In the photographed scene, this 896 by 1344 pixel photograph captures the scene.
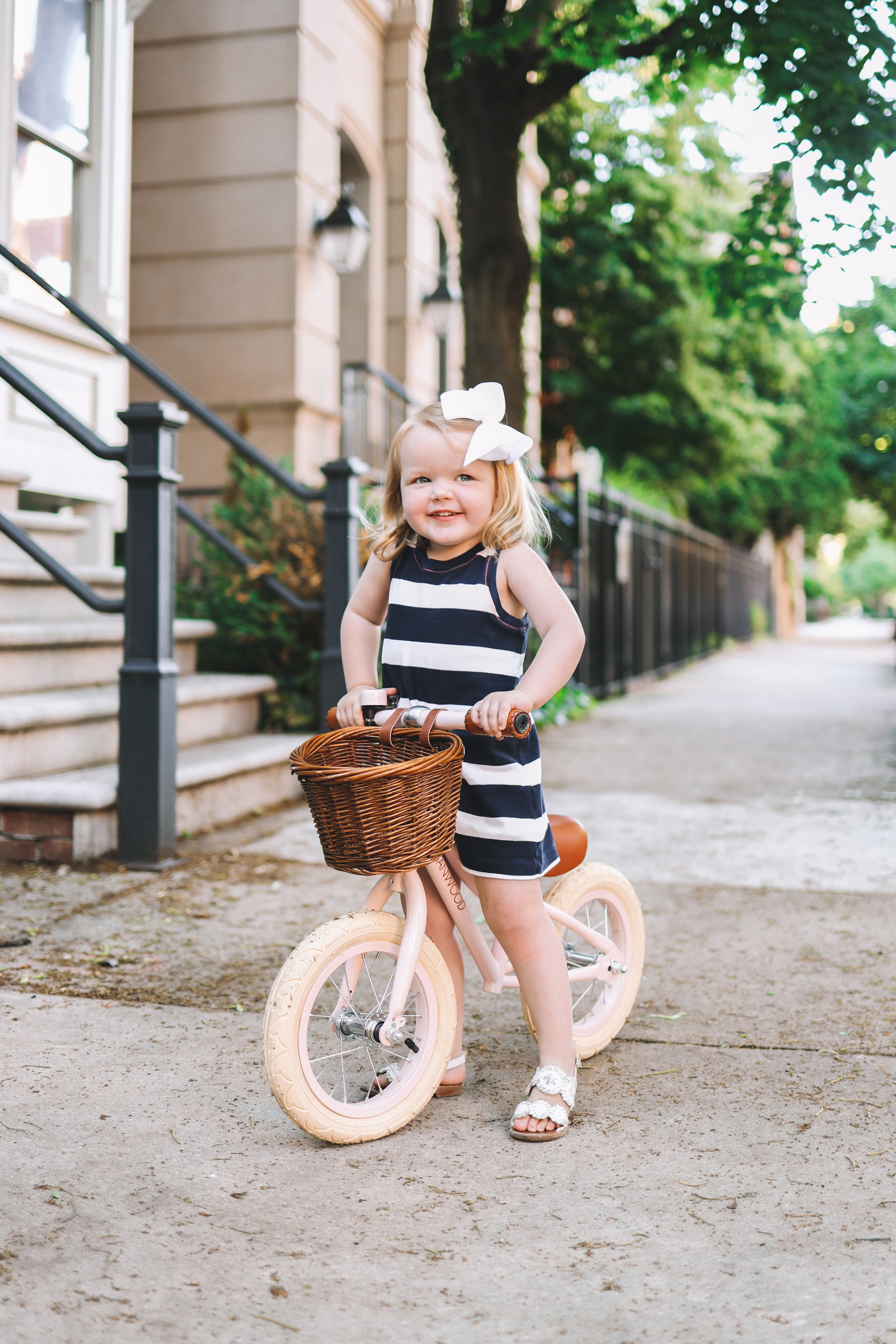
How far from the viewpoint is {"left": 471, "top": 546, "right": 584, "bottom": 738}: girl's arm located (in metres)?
2.43

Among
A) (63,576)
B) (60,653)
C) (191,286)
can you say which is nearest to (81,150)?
(191,286)

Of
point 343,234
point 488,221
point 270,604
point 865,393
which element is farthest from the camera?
point 865,393

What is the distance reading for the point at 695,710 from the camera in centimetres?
1117

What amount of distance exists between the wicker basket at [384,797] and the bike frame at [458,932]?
82mm

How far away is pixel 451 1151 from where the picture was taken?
2496 millimetres

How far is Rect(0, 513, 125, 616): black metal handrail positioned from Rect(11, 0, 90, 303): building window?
3.17m

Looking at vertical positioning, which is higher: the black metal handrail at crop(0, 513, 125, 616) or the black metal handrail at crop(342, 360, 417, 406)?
the black metal handrail at crop(342, 360, 417, 406)

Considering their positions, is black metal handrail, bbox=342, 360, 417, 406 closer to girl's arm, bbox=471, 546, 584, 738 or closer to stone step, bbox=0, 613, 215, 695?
stone step, bbox=0, 613, 215, 695

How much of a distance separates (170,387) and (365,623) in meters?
3.74

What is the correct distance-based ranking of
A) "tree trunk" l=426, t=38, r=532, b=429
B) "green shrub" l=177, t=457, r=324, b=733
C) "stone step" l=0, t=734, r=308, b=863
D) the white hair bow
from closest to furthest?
the white hair bow < "stone step" l=0, t=734, r=308, b=863 < "green shrub" l=177, t=457, r=324, b=733 < "tree trunk" l=426, t=38, r=532, b=429

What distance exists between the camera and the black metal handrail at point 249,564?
6.26m

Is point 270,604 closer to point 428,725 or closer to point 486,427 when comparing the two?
point 486,427

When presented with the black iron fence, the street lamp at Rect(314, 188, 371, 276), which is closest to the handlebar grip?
the black iron fence

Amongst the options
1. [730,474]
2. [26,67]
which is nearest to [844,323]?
[730,474]
